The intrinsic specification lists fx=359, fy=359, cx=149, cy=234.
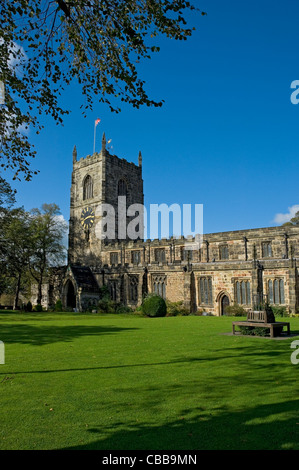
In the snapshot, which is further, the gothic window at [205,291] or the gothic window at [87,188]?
the gothic window at [87,188]

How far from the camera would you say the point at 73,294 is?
148 feet

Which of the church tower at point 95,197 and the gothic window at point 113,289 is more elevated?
the church tower at point 95,197

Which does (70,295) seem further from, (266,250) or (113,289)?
(266,250)

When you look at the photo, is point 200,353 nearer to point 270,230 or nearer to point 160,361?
point 160,361

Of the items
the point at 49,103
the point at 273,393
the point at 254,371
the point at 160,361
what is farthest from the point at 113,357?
the point at 49,103

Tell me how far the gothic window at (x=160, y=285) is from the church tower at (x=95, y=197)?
14601 mm

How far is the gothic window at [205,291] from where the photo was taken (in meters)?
34.3

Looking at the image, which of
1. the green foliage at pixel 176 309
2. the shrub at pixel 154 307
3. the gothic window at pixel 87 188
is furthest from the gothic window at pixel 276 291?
the gothic window at pixel 87 188

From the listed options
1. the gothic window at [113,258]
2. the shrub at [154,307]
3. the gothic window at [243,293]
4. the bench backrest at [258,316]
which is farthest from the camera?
the gothic window at [113,258]

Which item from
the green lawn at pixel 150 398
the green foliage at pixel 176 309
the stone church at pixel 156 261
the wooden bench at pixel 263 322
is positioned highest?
the stone church at pixel 156 261

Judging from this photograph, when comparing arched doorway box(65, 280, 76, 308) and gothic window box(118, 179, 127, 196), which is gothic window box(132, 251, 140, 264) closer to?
arched doorway box(65, 280, 76, 308)

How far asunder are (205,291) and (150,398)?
28.2 m

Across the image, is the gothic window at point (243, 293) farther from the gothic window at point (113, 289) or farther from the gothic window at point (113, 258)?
the gothic window at point (113, 258)

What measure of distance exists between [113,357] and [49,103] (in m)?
7.91
